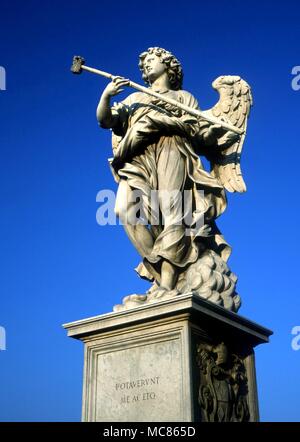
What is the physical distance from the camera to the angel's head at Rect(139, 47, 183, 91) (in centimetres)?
919

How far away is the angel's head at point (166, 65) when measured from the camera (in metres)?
9.19

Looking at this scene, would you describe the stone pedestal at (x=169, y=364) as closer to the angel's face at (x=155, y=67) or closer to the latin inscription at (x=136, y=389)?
the latin inscription at (x=136, y=389)

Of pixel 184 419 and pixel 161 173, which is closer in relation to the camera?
pixel 184 419

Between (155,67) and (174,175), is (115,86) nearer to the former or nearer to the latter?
(155,67)

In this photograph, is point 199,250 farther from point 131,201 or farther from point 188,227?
point 131,201

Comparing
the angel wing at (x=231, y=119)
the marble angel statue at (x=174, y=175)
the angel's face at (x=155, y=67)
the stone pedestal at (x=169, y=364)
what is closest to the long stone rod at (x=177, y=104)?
the marble angel statue at (x=174, y=175)

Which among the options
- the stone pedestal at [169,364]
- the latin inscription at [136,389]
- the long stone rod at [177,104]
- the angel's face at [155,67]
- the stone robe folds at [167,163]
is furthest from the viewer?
the angel's face at [155,67]

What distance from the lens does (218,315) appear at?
23.4ft

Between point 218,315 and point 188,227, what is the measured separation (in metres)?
1.36

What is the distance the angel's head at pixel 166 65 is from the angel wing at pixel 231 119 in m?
0.61

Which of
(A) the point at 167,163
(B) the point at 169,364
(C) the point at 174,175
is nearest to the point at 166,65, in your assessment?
(A) the point at 167,163

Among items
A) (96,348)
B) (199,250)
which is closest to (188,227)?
(199,250)

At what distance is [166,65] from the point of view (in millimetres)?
9219

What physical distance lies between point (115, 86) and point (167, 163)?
126cm
